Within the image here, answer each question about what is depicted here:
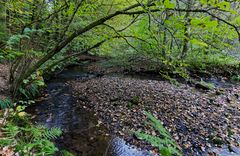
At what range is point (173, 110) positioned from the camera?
6.52 m

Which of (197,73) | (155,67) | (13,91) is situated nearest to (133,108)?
(13,91)

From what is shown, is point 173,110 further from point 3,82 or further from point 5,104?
point 3,82

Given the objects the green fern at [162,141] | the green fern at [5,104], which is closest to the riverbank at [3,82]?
the green fern at [5,104]

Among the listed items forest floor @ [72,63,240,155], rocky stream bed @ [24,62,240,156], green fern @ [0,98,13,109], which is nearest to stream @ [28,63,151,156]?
rocky stream bed @ [24,62,240,156]

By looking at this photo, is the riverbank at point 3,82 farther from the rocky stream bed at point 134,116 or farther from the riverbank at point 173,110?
the riverbank at point 173,110

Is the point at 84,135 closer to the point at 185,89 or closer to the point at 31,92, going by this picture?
the point at 31,92

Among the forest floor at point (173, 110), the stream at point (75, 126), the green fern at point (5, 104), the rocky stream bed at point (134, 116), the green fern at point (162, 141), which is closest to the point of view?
the green fern at point (162, 141)

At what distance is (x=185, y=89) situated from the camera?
8805 millimetres

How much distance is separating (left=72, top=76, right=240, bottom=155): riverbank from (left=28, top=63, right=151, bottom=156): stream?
289 mm

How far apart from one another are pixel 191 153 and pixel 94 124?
2.60 meters

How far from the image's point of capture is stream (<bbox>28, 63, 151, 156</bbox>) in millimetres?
4738

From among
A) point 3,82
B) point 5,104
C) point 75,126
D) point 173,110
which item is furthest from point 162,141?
point 3,82

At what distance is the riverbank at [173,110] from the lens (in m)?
5.32

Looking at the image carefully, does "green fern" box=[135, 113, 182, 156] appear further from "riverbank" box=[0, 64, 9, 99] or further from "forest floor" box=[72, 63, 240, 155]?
"riverbank" box=[0, 64, 9, 99]
